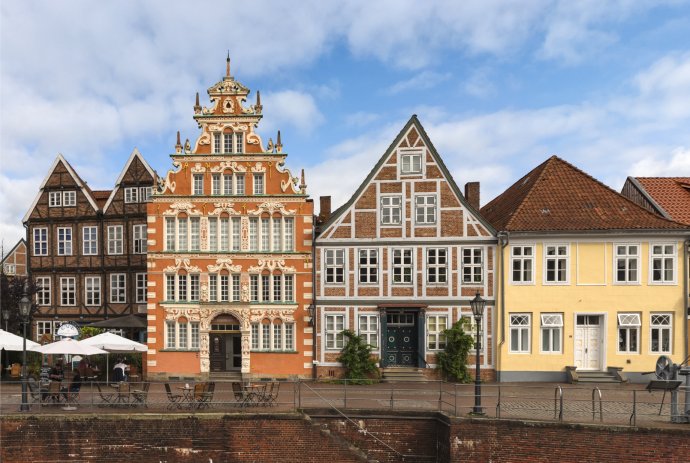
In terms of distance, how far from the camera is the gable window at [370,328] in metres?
22.6

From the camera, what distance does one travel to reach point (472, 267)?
22.4 m

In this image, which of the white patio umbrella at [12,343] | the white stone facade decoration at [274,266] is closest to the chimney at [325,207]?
the white stone facade decoration at [274,266]

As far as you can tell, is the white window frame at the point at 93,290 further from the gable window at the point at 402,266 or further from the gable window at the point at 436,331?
the gable window at the point at 436,331

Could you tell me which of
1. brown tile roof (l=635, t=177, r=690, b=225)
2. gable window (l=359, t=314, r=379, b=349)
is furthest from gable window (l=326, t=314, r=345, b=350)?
brown tile roof (l=635, t=177, r=690, b=225)

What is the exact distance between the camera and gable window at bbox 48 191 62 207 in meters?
29.7

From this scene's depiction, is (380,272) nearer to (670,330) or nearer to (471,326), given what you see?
(471,326)

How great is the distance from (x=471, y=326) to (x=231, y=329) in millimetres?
11133

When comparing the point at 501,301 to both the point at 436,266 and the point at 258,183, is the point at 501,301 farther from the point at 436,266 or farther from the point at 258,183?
the point at 258,183

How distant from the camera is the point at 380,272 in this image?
22.6m

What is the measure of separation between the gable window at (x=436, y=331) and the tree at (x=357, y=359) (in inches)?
108

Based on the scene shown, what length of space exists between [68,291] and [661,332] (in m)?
31.7

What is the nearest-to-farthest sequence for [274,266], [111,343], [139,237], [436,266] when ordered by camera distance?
[111,343] → [436,266] → [274,266] → [139,237]

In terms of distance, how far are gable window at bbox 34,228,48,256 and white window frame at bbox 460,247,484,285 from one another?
24593mm

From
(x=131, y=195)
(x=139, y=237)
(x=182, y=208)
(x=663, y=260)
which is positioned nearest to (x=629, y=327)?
(x=663, y=260)
